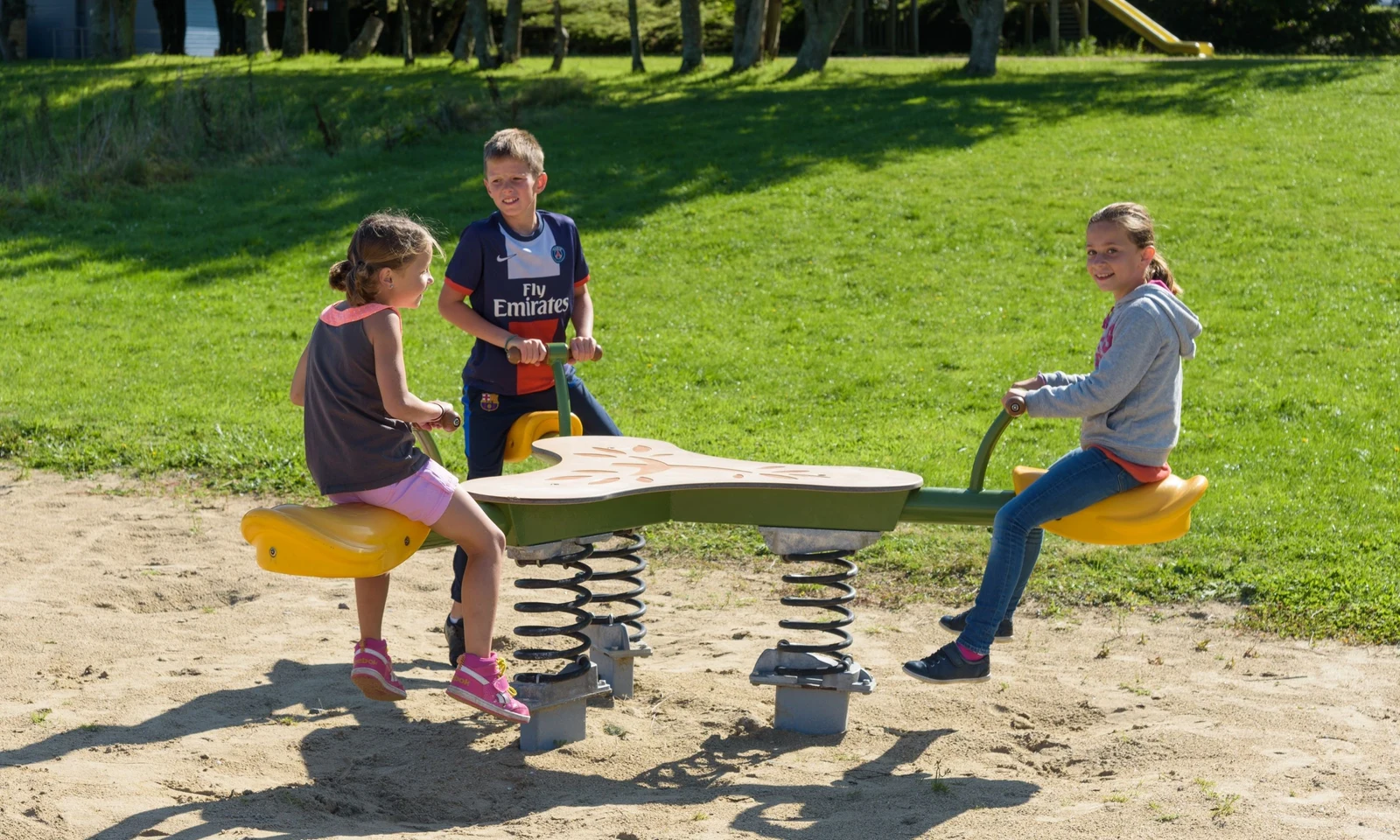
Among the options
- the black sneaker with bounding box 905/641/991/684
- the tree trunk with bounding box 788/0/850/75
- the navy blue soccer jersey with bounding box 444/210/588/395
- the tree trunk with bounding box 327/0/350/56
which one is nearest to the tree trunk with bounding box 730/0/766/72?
the tree trunk with bounding box 788/0/850/75

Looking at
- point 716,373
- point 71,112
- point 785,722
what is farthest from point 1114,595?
point 71,112

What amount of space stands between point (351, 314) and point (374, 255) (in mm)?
183

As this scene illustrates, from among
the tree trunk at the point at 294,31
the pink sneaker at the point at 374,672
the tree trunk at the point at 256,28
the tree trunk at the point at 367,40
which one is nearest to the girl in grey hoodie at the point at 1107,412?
the pink sneaker at the point at 374,672

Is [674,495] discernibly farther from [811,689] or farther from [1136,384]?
[1136,384]

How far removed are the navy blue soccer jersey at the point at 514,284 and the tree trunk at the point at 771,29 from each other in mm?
23933

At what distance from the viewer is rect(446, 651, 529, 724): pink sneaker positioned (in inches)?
157

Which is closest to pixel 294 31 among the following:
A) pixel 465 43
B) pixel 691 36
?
pixel 465 43

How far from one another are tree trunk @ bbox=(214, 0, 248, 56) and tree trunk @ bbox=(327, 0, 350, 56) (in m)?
2.51

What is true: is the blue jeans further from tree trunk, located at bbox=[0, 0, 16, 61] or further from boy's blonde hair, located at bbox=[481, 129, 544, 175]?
tree trunk, located at bbox=[0, 0, 16, 61]

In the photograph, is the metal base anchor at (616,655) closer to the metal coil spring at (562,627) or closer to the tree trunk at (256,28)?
the metal coil spring at (562,627)

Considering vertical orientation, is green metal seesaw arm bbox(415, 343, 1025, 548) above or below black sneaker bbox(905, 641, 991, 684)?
above

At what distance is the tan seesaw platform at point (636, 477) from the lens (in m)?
4.13

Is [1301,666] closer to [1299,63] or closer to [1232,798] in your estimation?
[1232,798]

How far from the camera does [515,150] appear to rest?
4.70m
